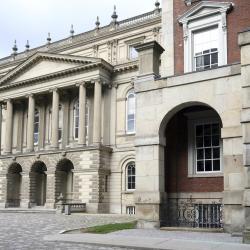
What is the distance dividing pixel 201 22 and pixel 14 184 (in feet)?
109

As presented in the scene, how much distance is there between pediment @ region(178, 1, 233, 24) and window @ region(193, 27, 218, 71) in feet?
2.45

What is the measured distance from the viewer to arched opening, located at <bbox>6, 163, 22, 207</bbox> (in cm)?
4700

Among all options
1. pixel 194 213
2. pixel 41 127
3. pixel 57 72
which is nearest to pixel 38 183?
pixel 41 127

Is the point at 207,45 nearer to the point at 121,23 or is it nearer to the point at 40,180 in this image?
the point at 121,23

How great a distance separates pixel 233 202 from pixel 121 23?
34.1 metres

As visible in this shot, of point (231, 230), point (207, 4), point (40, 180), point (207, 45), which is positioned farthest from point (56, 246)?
point (40, 180)

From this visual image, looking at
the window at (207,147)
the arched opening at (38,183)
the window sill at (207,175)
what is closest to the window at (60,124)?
the arched opening at (38,183)

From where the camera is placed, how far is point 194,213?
18156 mm

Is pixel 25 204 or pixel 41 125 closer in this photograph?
pixel 25 204

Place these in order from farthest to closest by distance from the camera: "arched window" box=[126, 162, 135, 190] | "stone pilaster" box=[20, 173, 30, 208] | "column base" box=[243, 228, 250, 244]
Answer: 1. "stone pilaster" box=[20, 173, 30, 208]
2. "arched window" box=[126, 162, 135, 190]
3. "column base" box=[243, 228, 250, 244]

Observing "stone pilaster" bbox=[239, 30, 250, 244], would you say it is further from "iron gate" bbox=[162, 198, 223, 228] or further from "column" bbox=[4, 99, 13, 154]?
"column" bbox=[4, 99, 13, 154]

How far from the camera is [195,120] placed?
19.5m

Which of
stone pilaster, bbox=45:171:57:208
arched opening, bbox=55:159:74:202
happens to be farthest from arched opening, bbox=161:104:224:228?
arched opening, bbox=55:159:74:202

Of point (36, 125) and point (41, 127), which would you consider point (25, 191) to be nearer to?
point (41, 127)
